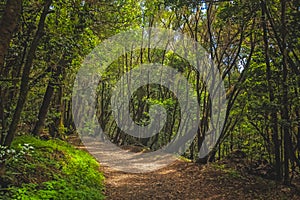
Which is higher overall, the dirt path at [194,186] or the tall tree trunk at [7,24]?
the tall tree trunk at [7,24]

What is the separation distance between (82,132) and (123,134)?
8.51 metres

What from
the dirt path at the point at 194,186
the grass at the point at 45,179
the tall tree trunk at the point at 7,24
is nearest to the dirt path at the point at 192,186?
the dirt path at the point at 194,186

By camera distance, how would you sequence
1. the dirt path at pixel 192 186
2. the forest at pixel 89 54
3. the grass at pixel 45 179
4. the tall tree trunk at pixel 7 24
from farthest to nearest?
the dirt path at pixel 192 186 → the forest at pixel 89 54 → the grass at pixel 45 179 → the tall tree trunk at pixel 7 24

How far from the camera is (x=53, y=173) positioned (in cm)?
762

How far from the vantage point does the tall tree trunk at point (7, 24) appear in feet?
13.8

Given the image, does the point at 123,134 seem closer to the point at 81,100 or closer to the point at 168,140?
the point at 168,140

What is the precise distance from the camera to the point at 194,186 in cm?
1038

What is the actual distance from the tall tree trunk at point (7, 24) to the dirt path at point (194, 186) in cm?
559

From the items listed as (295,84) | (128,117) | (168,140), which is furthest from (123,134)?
(295,84)

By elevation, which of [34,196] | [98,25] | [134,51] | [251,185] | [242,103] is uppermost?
[134,51]

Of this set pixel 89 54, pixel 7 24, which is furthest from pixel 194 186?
pixel 7 24

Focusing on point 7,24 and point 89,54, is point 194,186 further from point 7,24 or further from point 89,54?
point 7,24

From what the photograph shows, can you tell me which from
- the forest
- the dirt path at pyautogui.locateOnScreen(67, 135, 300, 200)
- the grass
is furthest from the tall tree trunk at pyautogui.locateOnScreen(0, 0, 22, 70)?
the dirt path at pyautogui.locateOnScreen(67, 135, 300, 200)

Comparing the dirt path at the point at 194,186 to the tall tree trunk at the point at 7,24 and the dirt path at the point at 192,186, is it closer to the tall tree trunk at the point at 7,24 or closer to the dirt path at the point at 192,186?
the dirt path at the point at 192,186
